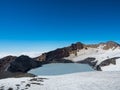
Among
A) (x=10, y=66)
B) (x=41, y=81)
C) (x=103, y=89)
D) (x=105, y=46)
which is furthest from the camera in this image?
(x=105, y=46)

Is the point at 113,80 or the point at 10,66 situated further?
the point at 10,66

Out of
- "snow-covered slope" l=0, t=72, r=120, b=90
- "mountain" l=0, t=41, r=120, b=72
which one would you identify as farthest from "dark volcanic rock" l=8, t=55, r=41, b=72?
"snow-covered slope" l=0, t=72, r=120, b=90

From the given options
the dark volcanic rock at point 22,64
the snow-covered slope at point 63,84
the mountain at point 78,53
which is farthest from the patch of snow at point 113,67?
the snow-covered slope at point 63,84

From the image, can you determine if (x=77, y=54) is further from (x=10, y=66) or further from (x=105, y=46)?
(x=10, y=66)

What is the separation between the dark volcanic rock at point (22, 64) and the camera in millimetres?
127250

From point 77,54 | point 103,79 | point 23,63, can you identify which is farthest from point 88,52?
point 103,79

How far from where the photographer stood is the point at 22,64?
13300 centimetres

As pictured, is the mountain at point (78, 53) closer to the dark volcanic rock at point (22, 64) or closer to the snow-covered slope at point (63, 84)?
the dark volcanic rock at point (22, 64)

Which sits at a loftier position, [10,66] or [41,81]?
[10,66]

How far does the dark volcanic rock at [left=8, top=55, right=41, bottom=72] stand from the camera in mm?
127250

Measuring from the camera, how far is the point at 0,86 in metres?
41.0

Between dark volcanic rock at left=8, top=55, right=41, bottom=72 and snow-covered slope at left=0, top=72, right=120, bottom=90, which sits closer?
snow-covered slope at left=0, top=72, right=120, bottom=90

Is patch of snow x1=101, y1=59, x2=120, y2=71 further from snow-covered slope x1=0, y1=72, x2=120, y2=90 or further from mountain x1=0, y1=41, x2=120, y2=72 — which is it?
snow-covered slope x1=0, y1=72, x2=120, y2=90

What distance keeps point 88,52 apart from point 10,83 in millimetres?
145984
